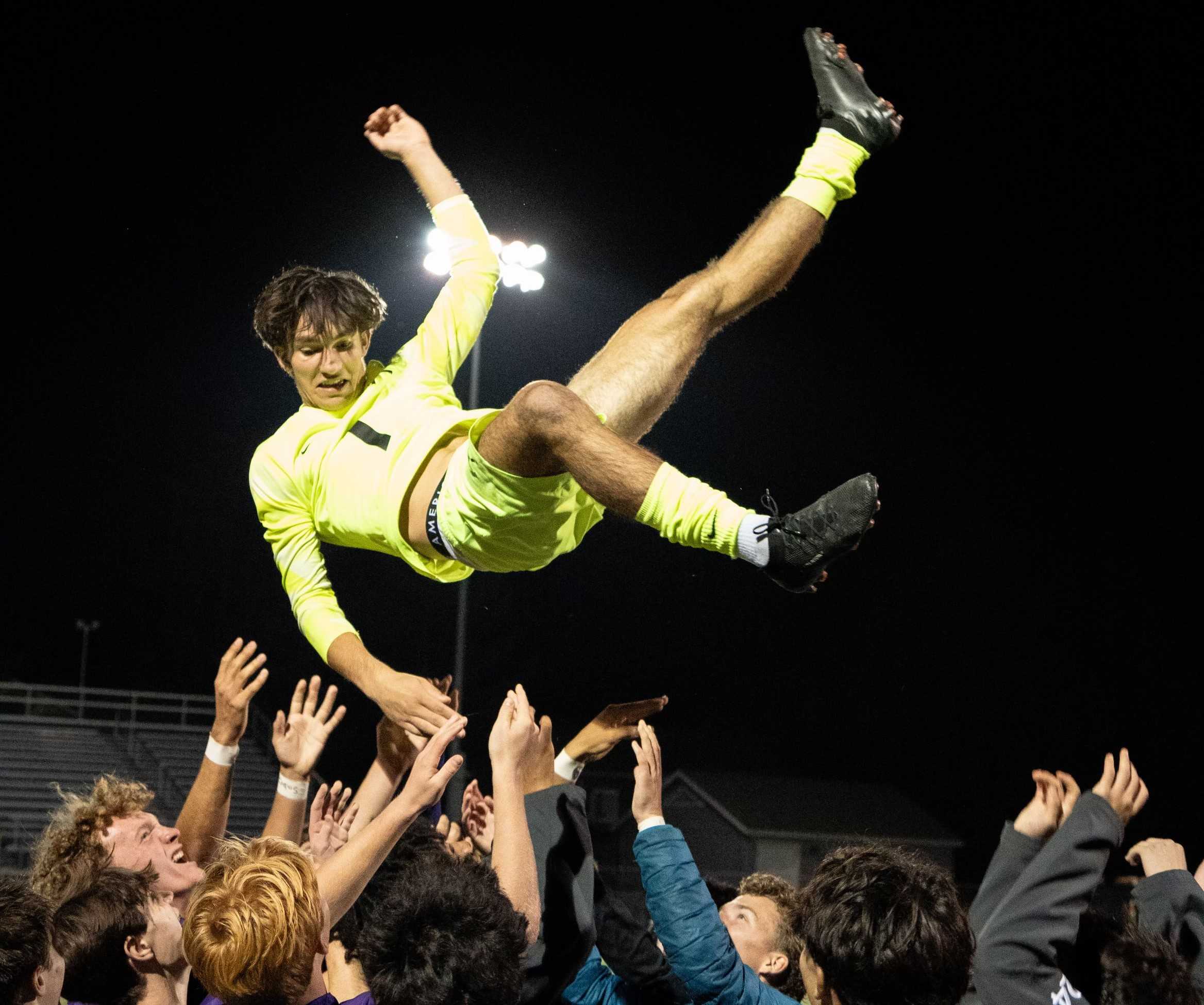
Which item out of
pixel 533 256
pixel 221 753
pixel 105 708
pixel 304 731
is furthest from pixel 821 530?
pixel 105 708

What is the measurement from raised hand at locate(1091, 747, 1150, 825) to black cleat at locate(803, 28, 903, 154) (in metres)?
2.29

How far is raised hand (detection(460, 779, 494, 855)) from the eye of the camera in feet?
11.0

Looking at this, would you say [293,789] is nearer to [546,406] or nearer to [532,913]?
[532,913]

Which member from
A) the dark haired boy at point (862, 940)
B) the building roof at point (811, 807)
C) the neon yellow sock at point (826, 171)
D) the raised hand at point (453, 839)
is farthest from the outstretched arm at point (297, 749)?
the building roof at point (811, 807)

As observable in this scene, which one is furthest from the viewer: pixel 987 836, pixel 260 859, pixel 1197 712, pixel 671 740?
pixel 671 740

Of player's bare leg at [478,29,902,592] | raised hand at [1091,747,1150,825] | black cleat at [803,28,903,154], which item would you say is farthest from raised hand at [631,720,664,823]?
black cleat at [803,28,903,154]

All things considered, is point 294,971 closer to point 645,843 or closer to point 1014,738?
point 645,843

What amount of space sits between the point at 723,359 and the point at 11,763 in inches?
366

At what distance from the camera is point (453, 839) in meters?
3.71

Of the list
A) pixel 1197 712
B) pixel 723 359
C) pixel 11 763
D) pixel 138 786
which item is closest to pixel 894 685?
pixel 1197 712

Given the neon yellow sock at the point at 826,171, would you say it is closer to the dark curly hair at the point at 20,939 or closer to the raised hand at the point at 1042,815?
the raised hand at the point at 1042,815

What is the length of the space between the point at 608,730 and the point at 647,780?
0.91 metres

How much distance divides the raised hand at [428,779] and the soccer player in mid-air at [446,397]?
0.94 metres

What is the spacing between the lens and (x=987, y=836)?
17219mm
